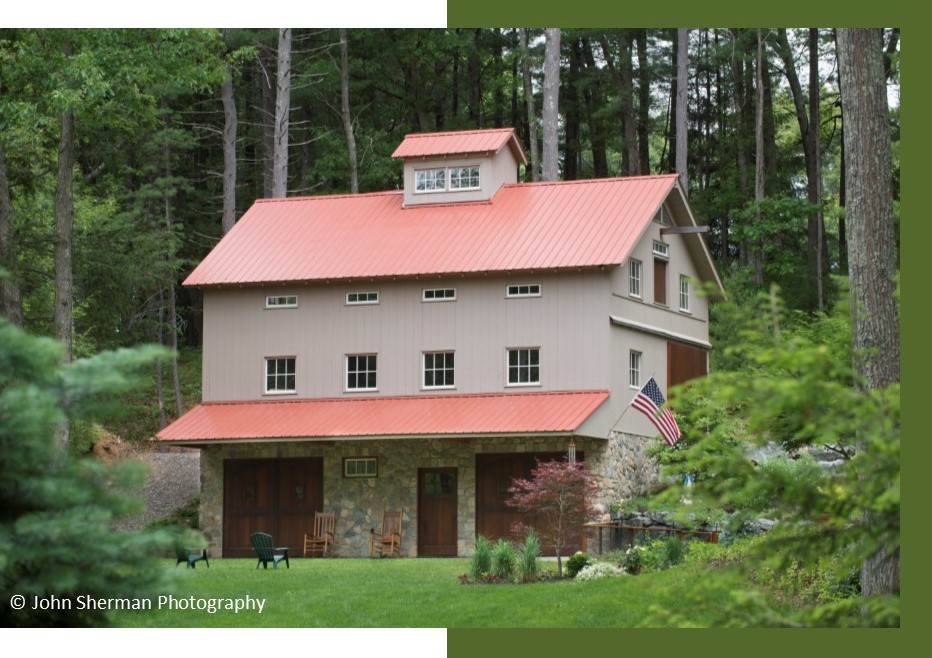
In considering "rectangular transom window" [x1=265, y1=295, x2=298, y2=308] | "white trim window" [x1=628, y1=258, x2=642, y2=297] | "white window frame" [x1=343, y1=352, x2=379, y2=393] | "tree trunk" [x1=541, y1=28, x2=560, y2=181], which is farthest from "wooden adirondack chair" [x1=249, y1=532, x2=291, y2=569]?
"tree trunk" [x1=541, y1=28, x2=560, y2=181]

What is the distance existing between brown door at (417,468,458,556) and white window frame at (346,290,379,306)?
3047 millimetres

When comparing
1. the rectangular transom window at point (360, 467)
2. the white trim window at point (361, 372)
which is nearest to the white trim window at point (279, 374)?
the white trim window at point (361, 372)

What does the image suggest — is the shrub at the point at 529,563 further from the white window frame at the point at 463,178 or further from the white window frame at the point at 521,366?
the white window frame at the point at 463,178

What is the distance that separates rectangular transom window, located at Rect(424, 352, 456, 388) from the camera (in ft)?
80.8

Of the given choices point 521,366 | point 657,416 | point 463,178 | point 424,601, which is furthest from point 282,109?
point 424,601

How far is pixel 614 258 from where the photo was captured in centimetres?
2352

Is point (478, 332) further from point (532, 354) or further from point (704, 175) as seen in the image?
point (704, 175)

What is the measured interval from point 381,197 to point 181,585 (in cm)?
1778

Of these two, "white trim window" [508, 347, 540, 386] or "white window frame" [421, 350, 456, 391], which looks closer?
"white trim window" [508, 347, 540, 386]

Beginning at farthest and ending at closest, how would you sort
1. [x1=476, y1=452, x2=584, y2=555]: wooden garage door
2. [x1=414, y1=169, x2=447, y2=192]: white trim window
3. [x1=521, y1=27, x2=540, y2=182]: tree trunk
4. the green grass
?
1. [x1=521, y1=27, x2=540, y2=182]: tree trunk
2. [x1=414, y1=169, x2=447, y2=192]: white trim window
3. [x1=476, y1=452, x2=584, y2=555]: wooden garage door
4. the green grass

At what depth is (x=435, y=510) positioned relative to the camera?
945 inches

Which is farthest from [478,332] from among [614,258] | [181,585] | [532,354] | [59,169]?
[181,585]

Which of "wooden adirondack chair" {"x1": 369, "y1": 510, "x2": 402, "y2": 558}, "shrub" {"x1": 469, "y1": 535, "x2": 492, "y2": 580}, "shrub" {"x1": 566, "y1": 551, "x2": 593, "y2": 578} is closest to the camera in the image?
"shrub" {"x1": 469, "y1": 535, "x2": 492, "y2": 580}

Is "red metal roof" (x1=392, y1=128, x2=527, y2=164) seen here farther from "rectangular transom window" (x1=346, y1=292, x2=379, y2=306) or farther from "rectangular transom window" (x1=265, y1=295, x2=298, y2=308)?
"rectangular transom window" (x1=265, y1=295, x2=298, y2=308)
